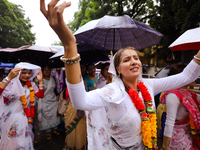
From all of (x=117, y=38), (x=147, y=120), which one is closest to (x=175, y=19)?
(x=117, y=38)

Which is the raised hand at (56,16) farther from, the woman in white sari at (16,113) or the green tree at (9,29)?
the green tree at (9,29)

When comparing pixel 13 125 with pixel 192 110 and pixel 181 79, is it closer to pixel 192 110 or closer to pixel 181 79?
pixel 181 79

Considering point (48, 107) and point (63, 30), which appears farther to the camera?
point (48, 107)

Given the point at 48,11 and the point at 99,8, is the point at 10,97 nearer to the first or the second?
the point at 48,11

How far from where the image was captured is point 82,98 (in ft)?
2.73

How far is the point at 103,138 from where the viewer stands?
6.44ft

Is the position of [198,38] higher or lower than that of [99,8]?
lower

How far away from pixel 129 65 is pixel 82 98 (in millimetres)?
640

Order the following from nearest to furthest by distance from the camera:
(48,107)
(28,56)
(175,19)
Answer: (48,107)
(28,56)
(175,19)

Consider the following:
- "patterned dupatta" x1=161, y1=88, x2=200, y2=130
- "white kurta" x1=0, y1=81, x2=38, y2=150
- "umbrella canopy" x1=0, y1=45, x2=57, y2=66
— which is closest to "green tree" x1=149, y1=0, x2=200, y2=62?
"patterned dupatta" x1=161, y1=88, x2=200, y2=130

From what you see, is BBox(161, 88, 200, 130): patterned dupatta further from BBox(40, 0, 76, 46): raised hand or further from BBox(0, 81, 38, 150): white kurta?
BBox(0, 81, 38, 150): white kurta

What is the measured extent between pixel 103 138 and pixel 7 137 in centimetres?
178

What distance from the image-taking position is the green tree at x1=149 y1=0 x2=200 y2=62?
25.9 ft

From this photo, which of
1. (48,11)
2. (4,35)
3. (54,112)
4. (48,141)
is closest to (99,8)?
(4,35)
